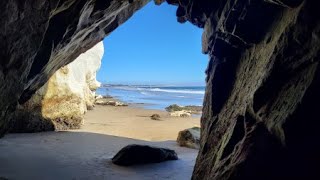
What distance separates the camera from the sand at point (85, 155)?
758cm

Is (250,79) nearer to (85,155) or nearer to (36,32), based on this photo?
(36,32)

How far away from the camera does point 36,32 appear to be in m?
6.04

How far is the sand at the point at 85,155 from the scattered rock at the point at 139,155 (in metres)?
0.25

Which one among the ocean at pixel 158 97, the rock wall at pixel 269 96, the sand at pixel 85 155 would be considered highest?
the rock wall at pixel 269 96

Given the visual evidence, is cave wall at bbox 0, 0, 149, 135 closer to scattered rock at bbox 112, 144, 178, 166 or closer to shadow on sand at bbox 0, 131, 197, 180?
shadow on sand at bbox 0, 131, 197, 180

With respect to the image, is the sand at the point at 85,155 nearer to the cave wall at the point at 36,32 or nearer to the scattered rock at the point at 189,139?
the scattered rock at the point at 189,139

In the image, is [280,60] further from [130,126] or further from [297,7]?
[130,126]

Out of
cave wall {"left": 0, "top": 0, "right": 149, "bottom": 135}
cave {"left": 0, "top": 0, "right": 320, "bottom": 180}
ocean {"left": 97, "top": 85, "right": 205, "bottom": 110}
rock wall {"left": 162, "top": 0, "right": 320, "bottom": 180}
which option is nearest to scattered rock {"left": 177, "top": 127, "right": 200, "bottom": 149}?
cave wall {"left": 0, "top": 0, "right": 149, "bottom": 135}

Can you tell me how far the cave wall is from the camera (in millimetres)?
5160

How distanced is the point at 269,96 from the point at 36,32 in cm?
410

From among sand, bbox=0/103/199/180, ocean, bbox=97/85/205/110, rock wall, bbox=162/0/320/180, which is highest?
rock wall, bbox=162/0/320/180

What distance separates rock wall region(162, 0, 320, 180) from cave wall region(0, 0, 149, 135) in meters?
3.45

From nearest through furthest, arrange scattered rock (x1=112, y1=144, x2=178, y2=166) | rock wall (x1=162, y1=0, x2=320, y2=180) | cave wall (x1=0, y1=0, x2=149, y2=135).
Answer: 1. rock wall (x1=162, y1=0, x2=320, y2=180)
2. cave wall (x1=0, y1=0, x2=149, y2=135)
3. scattered rock (x1=112, y1=144, x2=178, y2=166)

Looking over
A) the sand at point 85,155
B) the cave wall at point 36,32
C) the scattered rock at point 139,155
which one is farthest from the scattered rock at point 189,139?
the cave wall at point 36,32
